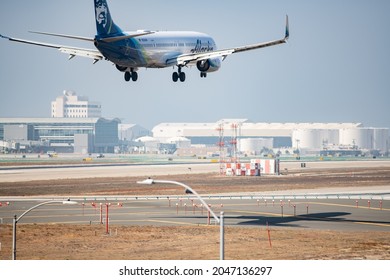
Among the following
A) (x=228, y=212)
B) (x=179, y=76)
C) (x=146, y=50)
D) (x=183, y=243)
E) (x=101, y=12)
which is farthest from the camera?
(x=179, y=76)

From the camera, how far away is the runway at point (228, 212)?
9719cm

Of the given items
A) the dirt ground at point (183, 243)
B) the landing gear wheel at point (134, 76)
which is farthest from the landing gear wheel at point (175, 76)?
the dirt ground at point (183, 243)

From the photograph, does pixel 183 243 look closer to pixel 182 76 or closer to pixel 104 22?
pixel 104 22

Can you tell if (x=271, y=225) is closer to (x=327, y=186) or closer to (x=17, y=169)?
(x=327, y=186)

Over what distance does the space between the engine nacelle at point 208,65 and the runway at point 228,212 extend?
17.6 m

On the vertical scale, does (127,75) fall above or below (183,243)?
above

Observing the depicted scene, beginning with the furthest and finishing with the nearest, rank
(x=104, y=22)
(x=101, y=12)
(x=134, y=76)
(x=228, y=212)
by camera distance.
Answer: (x=134, y=76) → (x=101, y=12) → (x=228, y=212) → (x=104, y=22)

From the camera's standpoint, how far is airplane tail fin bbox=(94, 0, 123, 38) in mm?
107000

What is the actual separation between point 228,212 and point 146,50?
75.7ft

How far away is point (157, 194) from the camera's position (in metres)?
138

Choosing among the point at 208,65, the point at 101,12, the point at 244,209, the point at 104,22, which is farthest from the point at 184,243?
the point at 101,12

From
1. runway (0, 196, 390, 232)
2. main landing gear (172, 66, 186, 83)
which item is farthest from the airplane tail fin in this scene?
runway (0, 196, 390, 232)

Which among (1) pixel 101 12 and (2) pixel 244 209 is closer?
(1) pixel 101 12

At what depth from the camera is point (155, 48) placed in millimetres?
113375
